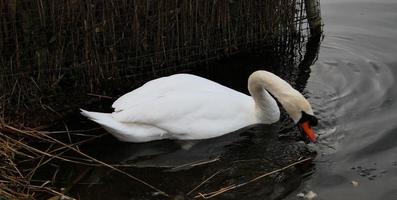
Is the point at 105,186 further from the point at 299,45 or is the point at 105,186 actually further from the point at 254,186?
the point at 299,45

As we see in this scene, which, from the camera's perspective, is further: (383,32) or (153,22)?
(383,32)

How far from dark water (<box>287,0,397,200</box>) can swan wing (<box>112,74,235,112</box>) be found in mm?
1363

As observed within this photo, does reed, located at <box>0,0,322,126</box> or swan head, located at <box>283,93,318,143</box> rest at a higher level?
reed, located at <box>0,0,322,126</box>

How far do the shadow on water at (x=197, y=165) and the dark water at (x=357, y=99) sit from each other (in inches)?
12.1

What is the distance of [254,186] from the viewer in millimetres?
5863

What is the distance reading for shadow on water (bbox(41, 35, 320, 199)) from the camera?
5859 mm

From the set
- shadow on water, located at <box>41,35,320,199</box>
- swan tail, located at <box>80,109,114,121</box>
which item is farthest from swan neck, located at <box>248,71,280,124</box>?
swan tail, located at <box>80,109,114,121</box>

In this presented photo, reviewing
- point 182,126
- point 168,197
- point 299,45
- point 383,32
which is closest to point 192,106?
point 182,126

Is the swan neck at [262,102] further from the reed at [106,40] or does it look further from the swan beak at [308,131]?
the reed at [106,40]

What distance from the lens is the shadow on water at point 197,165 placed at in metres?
5.86

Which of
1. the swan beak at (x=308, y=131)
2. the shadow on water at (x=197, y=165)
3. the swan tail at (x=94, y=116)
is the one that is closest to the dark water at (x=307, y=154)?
the shadow on water at (x=197, y=165)

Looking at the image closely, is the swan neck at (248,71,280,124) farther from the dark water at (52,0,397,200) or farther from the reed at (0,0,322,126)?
the reed at (0,0,322,126)

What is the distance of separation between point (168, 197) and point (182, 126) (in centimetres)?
95

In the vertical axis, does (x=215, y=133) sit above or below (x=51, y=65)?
below
